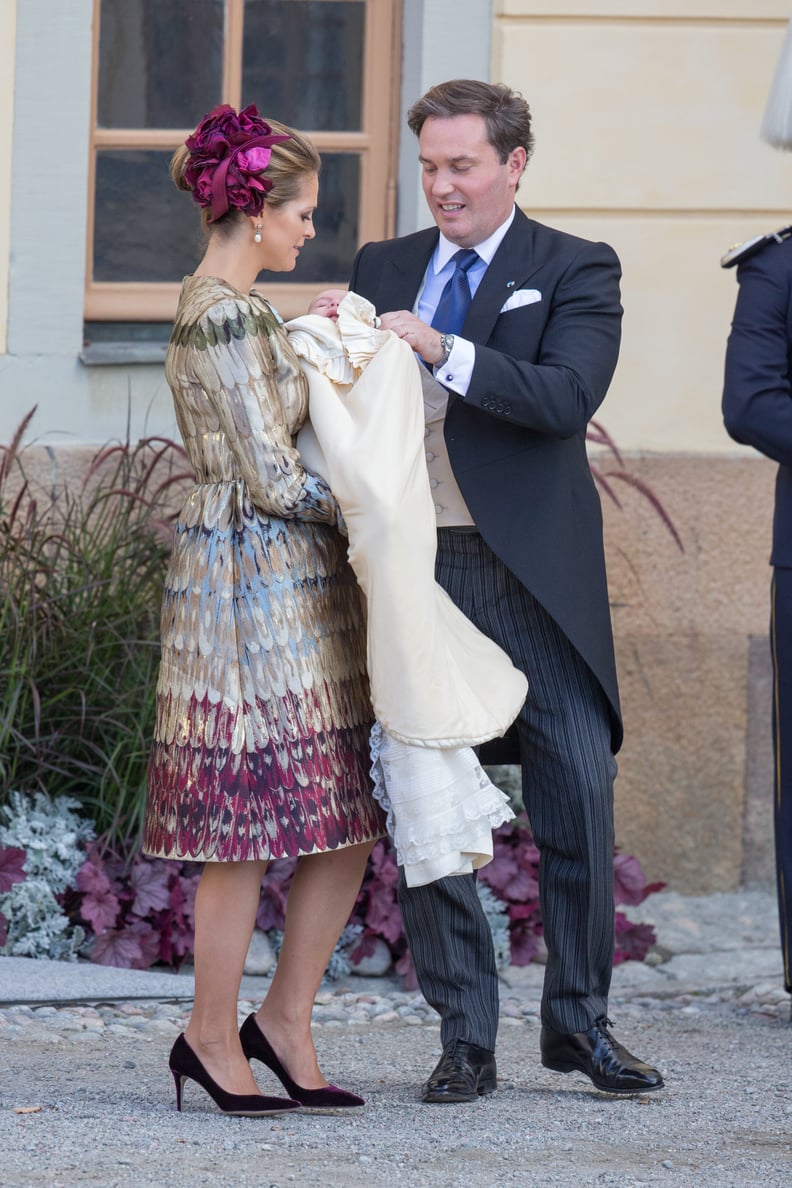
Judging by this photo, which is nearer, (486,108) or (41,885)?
(486,108)

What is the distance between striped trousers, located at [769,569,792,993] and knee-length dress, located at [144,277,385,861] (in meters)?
1.35

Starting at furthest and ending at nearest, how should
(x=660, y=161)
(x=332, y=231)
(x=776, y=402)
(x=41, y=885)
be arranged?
(x=332, y=231) < (x=660, y=161) < (x=41, y=885) < (x=776, y=402)

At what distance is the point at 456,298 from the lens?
10.8ft

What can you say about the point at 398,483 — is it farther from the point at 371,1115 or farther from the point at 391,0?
the point at 391,0

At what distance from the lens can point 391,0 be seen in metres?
5.49

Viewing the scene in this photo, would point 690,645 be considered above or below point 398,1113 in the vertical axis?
above

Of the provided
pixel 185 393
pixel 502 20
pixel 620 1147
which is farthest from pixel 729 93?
pixel 620 1147

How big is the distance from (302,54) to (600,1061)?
367 cm

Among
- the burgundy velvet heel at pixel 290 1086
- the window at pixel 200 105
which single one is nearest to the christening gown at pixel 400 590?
the burgundy velvet heel at pixel 290 1086

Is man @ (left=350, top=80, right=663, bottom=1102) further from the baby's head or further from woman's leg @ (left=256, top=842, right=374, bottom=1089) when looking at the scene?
woman's leg @ (left=256, top=842, right=374, bottom=1089)

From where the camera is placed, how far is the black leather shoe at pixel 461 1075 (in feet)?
10.4

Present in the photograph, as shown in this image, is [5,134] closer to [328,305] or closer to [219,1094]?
[328,305]

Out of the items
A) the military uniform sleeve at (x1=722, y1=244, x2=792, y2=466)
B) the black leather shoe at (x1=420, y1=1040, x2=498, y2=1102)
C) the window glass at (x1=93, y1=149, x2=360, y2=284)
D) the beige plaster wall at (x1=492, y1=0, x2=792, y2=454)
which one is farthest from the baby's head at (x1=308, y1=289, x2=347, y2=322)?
the window glass at (x1=93, y1=149, x2=360, y2=284)

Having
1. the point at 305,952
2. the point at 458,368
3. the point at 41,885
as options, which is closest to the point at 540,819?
the point at 305,952
